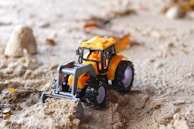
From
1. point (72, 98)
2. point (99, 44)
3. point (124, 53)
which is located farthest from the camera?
point (124, 53)

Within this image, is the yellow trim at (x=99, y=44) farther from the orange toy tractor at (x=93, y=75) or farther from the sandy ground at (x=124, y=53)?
the sandy ground at (x=124, y=53)

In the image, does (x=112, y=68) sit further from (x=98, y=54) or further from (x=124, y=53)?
(x=124, y=53)

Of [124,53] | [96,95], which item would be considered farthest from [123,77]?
[124,53]

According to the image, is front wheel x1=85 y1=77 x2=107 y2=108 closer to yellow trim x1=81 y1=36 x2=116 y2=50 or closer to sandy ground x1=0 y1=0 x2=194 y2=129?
sandy ground x1=0 y1=0 x2=194 y2=129

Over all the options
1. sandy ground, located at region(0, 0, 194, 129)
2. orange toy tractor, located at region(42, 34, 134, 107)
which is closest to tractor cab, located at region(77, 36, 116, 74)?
orange toy tractor, located at region(42, 34, 134, 107)

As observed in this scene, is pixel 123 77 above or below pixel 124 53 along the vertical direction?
below

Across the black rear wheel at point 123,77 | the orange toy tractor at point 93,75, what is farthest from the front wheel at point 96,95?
the black rear wheel at point 123,77

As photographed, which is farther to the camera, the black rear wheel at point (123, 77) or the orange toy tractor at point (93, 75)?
the black rear wheel at point (123, 77)

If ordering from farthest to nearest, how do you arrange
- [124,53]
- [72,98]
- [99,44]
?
[124,53]
[99,44]
[72,98]
